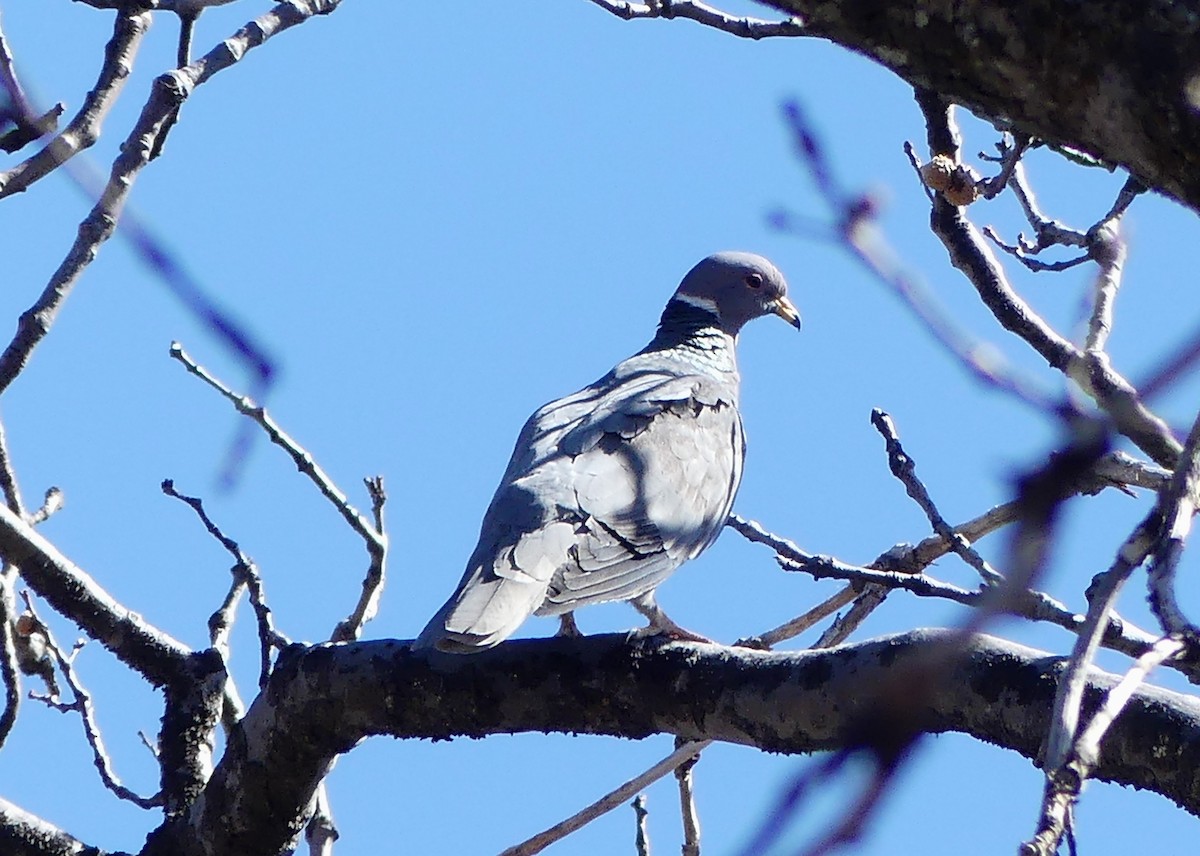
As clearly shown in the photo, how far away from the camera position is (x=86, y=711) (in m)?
3.72

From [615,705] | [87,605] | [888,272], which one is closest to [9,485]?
[87,605]

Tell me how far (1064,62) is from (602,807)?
230 centimetres

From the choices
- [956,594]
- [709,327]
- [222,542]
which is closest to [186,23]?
[222,542]

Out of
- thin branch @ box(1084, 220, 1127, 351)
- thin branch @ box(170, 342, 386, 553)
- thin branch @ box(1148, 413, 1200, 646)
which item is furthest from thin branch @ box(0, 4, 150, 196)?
thin branch @ box(1084, 220, 1127, 351)

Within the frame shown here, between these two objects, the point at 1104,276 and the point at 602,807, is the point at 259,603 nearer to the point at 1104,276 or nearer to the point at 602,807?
the point at 602,807

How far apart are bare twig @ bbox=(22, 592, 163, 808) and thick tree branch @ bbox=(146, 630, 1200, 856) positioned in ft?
0.75

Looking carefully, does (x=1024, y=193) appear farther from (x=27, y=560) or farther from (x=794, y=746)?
(x=27, y=560)

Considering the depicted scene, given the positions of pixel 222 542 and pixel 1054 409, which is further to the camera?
pixel 222 542

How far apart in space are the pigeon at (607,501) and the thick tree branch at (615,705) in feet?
0.33

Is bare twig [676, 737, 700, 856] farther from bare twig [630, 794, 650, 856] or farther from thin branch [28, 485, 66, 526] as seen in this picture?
thin branch [28, 485, 66, 526]

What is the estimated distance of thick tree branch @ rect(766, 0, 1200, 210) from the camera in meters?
0.93

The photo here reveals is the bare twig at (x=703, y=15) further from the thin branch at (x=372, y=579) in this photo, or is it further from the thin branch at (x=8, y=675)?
the thin branch at (x=8, y=675)

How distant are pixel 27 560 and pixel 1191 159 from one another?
2770mm

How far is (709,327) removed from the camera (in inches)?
248
